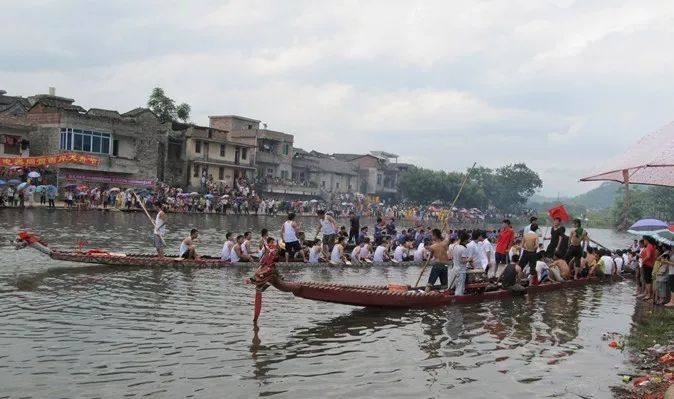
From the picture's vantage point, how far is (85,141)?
44.8 meters

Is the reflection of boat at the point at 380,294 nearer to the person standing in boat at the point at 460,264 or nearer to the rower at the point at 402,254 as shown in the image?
the person standing in boat at the point at 460,264

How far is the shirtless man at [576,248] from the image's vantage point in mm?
18578

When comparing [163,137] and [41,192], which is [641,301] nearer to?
[41,192]

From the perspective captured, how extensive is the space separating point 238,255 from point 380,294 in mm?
6853

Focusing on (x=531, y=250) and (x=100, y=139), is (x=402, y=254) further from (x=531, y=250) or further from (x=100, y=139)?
(x=100, y=139)

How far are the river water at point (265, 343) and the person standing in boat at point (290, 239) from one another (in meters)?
3.39

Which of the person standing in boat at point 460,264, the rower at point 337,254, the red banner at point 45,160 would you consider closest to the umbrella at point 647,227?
the person standing in boat at point 460,264

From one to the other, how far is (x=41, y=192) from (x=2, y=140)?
24.3 feet

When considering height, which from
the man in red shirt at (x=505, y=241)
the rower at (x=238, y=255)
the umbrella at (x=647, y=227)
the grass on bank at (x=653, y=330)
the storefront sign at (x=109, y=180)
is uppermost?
the storefront sign at (x=109, y=180)

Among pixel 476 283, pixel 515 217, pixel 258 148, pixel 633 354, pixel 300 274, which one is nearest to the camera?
pixel 633 354

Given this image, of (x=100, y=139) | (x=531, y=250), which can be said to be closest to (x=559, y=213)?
(x=531, y=250)

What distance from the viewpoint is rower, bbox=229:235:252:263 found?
1808 centimetres

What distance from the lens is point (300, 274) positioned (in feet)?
60.4

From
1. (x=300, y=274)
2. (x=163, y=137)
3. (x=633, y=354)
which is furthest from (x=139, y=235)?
(x=163, y=137)
